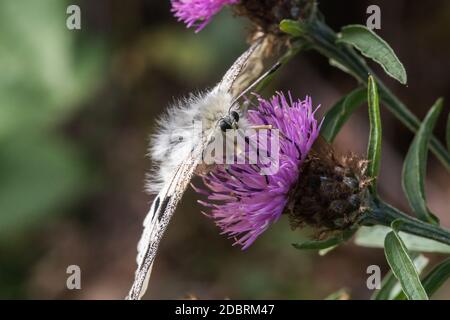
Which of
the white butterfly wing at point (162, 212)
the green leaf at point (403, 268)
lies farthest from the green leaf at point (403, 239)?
the white butterfly wing at point (162, 212)

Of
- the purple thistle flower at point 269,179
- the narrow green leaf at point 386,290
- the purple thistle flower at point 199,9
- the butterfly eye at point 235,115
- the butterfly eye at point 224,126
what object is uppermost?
the purple thistle flower at point 199,9

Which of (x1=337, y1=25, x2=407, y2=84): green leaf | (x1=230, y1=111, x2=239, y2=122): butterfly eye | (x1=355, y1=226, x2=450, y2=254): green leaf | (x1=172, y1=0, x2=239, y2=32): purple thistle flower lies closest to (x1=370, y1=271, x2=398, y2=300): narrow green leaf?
(x1=355, y1=226, x2=450, y2=254): green leaf

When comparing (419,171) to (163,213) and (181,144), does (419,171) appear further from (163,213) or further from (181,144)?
(163,213)

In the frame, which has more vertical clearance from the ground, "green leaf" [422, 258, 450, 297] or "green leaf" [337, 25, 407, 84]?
"green leaf" [337, 25, 407, 84]

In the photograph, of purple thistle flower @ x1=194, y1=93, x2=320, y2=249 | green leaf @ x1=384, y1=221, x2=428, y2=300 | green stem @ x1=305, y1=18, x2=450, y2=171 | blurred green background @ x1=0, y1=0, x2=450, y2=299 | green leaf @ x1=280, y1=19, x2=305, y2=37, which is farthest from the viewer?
blurred green background @ x1=0, y1=0, x2=450, y2=299

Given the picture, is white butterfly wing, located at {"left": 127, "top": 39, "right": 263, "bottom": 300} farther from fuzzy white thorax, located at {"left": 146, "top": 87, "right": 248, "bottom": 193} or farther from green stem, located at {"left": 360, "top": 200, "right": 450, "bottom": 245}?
green stem, located at {"left": 360, "top": 200, "right": 450, "bottom": 245}

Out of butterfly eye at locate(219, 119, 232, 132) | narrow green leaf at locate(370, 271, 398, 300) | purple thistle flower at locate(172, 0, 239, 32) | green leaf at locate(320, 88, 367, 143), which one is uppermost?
purple thistle flower at locate(172, 0, 239, 32)

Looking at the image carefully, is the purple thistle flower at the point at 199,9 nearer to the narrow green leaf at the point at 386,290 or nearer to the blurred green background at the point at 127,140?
the narrow green leaf at the point at 386,290
